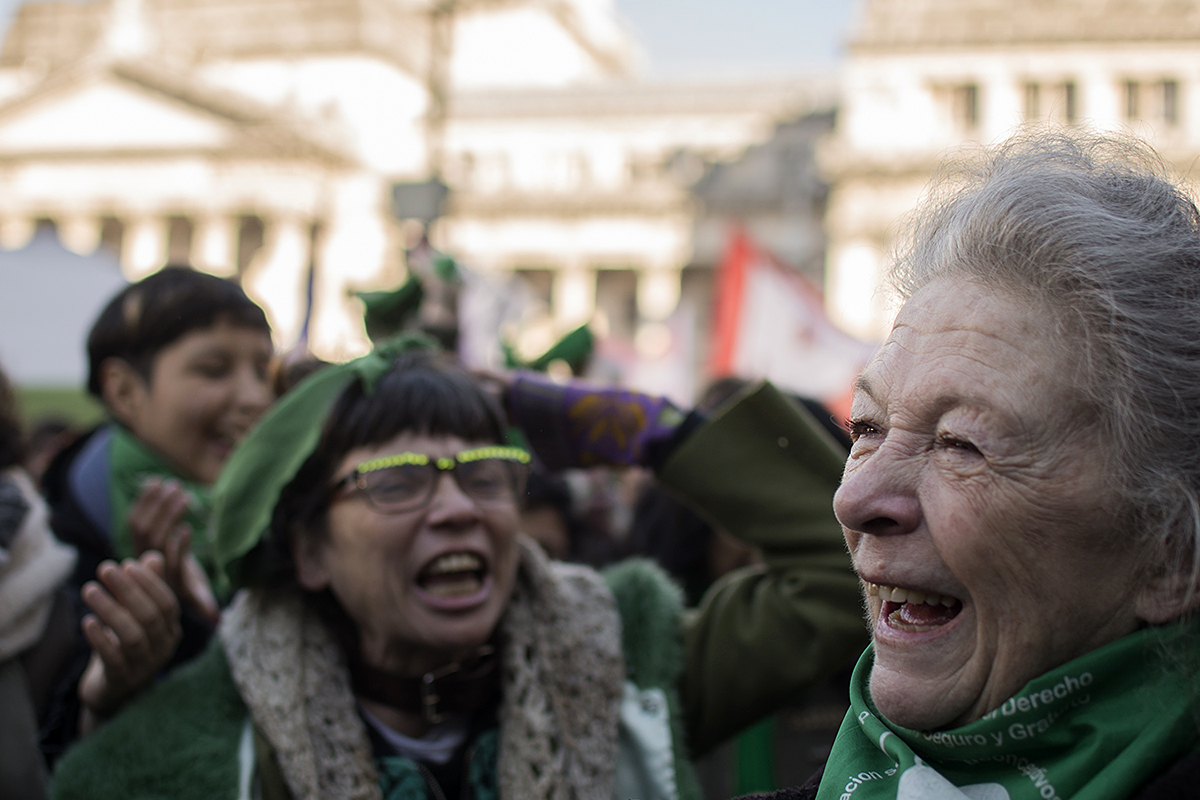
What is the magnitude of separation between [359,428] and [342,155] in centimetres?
3721

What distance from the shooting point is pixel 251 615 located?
1.97 m

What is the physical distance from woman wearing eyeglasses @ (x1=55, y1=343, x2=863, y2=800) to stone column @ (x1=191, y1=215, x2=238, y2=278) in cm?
3970

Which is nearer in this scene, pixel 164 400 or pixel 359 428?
pixel 359 428

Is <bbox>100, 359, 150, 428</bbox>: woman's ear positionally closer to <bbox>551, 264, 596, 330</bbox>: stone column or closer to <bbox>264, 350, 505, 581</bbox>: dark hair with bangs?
<bbox>264, 350, 505, 581</bbox>: dark hair with bangs

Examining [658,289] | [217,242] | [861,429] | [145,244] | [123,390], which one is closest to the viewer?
[861,429]

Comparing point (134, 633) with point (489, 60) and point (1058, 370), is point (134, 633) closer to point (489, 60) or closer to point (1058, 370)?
point (1058, 370)

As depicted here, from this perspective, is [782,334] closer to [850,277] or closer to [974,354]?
[974,354]

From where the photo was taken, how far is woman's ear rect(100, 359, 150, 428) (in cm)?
278

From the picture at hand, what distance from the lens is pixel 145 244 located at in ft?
131

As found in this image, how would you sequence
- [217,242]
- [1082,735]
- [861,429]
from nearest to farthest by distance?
[1082,735] → [861,429] → [217,242]

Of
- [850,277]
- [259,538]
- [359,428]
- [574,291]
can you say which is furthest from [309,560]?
[574,291]

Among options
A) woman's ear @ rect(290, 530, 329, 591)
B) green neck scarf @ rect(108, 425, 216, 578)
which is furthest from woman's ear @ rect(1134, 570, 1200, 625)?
green neck scarf @ rect(108, 425, 216, 578)

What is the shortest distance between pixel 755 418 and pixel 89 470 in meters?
1.73

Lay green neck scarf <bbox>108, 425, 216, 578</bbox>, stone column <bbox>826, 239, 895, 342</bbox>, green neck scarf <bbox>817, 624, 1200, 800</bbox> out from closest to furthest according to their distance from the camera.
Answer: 1. green neck scarf <bbox>817, 624, 1200, 800</bbox>
2. green neck scarf <bbox>108, 425, 216, 578</bbox>
3. stone column <bbox>826, 239, 895, 342</bbox>
